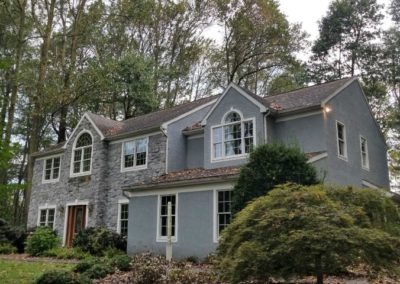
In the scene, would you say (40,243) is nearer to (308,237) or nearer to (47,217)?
(47,217)

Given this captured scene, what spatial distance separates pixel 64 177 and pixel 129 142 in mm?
5127

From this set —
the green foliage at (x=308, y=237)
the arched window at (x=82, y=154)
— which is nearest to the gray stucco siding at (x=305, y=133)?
the green foliage at (x=308, y=237)

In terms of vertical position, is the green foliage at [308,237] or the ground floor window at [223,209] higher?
the ground floor window at [223,209]

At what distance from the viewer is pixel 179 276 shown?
28.2ft

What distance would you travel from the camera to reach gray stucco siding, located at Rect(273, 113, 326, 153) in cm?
1554

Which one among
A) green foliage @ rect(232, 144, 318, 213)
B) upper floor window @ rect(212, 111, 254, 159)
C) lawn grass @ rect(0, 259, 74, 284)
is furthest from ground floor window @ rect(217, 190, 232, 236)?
lawn grass @ rect(0, 259, 74, 284)

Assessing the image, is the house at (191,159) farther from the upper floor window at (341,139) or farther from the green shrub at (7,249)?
the green shrub at (7,249)

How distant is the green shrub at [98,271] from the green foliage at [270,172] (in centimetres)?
414

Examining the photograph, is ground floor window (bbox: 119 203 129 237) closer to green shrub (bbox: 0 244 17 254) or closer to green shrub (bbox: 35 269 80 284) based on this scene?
green shrub (bbox: 0 244 17 254)

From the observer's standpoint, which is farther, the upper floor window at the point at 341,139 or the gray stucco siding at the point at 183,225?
the upper floor window at the point at 341,139

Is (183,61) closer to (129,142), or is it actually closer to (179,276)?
(129,142)

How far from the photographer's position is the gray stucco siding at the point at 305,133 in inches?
612

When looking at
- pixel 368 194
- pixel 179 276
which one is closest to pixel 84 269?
pixel 179 276

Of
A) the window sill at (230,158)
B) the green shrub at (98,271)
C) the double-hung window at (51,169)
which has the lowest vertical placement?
the green shrub at (98,271)
